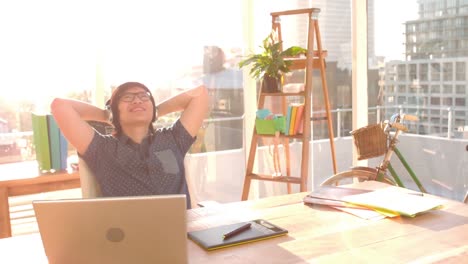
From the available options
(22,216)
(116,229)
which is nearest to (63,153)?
(22,216)

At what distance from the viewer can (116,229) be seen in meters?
1.09

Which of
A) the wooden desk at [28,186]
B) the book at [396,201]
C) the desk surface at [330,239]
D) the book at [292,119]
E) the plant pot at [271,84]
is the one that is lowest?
the wooden desk at [28,186]

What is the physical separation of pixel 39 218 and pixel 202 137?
2.78 m

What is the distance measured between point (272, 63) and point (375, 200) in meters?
1.82

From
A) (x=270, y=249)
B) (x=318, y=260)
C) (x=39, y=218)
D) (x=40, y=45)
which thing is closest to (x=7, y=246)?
(x=39, y=218)

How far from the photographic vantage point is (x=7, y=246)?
1.37 metres

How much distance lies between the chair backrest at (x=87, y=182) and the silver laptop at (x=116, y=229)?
82 cm

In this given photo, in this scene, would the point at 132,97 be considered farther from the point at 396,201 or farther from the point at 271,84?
the point at 271,84

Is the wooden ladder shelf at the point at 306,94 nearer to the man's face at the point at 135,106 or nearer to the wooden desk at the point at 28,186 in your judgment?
the wooden desk at the point at 28,186

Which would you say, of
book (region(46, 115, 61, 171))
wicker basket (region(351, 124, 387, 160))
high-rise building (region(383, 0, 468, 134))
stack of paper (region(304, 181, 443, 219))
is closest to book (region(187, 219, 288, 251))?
stack of paper (region(304, 181, 443, 219))

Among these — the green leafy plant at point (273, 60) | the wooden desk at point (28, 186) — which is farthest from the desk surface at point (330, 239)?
the green leafy plant at point (273, 60)

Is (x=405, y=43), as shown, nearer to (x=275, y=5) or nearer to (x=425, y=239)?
(x=275, y=5)

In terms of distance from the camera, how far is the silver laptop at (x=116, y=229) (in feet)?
3.56

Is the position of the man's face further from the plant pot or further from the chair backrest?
the plant pot
